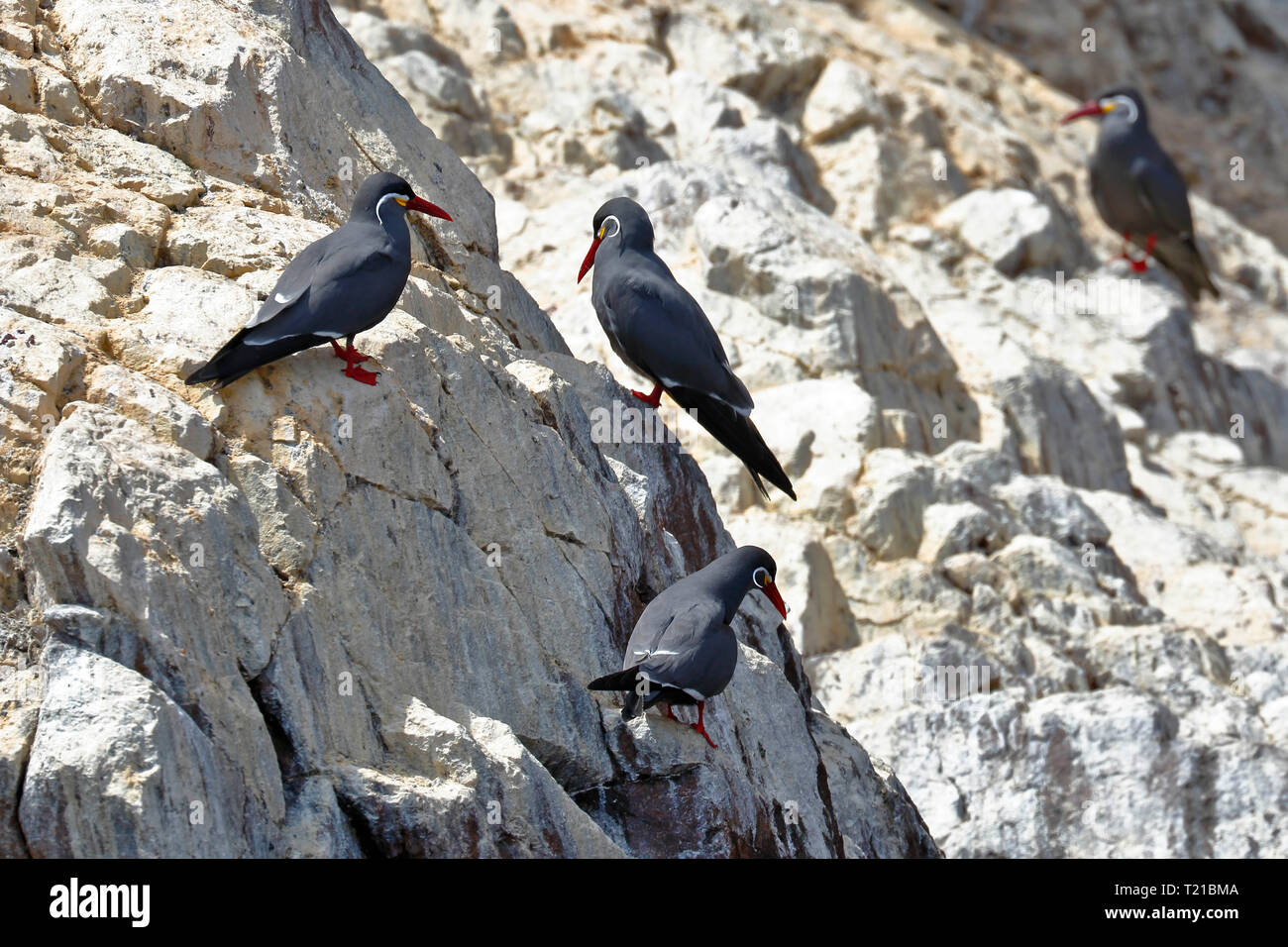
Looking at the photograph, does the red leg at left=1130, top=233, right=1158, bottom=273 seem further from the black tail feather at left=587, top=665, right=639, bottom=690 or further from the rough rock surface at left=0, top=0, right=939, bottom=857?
the black tail feather at left=587, top=665, right=639, bottom=690

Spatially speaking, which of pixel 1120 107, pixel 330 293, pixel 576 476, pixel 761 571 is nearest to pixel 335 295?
→ pixel 330 293

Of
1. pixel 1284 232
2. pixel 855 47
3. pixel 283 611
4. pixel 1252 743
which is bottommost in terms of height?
pixel 1252 743

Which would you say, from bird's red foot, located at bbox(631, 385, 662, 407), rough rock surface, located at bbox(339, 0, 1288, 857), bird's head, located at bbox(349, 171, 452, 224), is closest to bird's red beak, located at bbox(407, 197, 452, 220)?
bird's head, located at bbox(349, 171, 452, 224)

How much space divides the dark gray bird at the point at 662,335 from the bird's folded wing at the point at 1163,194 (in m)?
9.78

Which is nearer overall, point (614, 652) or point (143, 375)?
point (143, 375)

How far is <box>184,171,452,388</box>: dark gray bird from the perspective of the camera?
677 cm

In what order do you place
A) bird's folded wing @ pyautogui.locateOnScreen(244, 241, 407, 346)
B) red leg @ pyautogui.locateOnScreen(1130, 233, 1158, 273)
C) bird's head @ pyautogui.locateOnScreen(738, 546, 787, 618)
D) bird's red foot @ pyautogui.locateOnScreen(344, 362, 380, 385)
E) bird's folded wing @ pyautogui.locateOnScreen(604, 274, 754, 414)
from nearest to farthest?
bird's folded wing @ pyautogui.locateOnScreen(244, 241, 407, 346), bird's red foot @ pyautogui.locateOnScreen(344, 362, 380, 385), bird's head @ pyautogui.locateOnScreen(738, 546, 787, 618), bird's folded wing @ pyautogui.locateOnScreen(604, 274, 754, 414), red leg @ pyautogui.locateOnScreen(1130, 233, 1158, 273)

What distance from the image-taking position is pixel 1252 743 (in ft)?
37.3

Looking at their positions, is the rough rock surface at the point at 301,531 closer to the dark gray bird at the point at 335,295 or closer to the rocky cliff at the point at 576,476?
the rocky cliff at the point at 576,476

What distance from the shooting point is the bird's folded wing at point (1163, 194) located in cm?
1803

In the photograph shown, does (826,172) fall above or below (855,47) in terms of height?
below

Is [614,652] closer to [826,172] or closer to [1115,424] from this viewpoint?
[1115,424]
